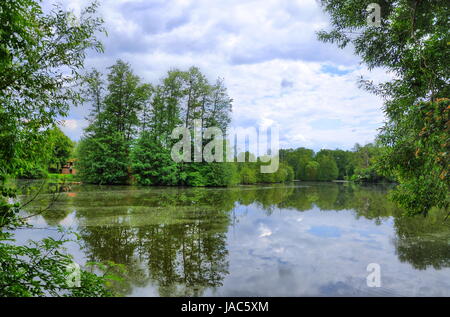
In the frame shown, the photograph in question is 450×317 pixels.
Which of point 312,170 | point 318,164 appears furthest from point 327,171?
point 312,170

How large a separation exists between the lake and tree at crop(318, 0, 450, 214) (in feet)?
4.25

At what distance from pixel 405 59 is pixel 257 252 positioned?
4.85 m

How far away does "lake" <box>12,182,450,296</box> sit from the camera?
3604 millimetres

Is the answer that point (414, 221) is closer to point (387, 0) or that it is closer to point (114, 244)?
point (387, 0)

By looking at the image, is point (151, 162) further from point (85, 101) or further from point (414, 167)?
point (414, 167)

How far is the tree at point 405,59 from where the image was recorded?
4621 mm

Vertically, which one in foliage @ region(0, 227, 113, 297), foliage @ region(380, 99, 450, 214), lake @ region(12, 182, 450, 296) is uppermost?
foliage @ region(380, 99, 450, 214)

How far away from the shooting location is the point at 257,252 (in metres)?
5.24

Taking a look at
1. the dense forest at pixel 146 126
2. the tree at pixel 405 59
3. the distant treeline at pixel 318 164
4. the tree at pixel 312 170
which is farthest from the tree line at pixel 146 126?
the tree at pixel 312 170

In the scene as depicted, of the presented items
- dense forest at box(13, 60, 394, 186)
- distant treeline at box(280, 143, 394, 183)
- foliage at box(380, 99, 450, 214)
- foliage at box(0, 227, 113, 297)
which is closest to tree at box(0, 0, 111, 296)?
foliage at box(0, 227, 113, 297)

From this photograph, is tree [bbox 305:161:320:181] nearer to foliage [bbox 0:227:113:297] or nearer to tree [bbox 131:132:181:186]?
tree [bbox 131:132:181:186]

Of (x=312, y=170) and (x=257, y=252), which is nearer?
(x=257, y=252)
